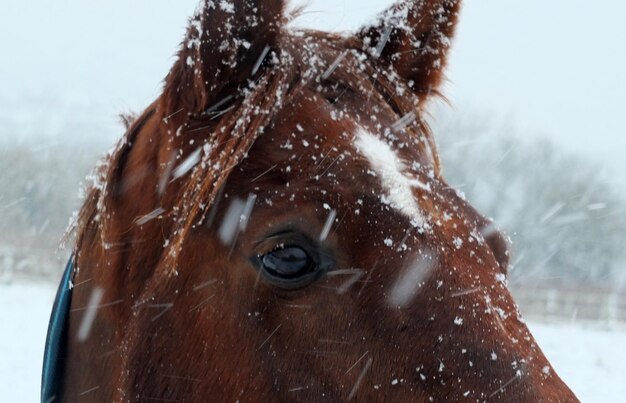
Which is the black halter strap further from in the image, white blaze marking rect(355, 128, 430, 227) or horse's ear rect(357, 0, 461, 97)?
horse's ear rect(357, 0, 461, 97)

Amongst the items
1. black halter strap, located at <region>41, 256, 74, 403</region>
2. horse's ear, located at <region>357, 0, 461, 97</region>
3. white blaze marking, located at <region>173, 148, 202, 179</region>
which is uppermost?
horse's ear, located at <region>357, 0, 461, 97</region>

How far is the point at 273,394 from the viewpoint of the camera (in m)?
1.64

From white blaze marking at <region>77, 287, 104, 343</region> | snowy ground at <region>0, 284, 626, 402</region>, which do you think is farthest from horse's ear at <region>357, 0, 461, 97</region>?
snowy ground at <region>0, 284, 626, 402</region>

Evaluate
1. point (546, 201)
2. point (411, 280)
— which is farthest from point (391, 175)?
point (546, 201)

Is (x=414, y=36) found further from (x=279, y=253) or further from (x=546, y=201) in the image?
(x=546, y=201)

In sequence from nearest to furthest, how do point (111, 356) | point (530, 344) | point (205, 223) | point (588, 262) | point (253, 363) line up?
point (530, 344) → point (253, 363) → point (205, 223) → point (111, 356) → point (588, 262)

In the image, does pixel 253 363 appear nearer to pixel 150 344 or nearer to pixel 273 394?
pixel 273 394

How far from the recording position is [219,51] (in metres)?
1.79

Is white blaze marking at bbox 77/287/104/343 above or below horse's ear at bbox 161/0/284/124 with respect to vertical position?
below

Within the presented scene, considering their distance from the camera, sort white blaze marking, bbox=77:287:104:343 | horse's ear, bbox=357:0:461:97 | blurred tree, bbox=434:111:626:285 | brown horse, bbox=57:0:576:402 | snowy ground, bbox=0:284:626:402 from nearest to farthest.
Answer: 1. brown horse, bbox=57:0:576:402
2. white blaze marking, bbox=77:287:104:343
3. horse's ear, bbox=357:0:461:97
4. snowy ground, bbox=0:284:626:402
5. blurred tree, bbox=434:111:626:285

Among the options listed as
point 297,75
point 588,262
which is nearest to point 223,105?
point 297,75

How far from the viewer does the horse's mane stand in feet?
Result: 5.77

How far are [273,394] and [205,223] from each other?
19.5 inches

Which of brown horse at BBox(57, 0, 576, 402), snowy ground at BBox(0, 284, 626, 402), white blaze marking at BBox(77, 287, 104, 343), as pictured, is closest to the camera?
brown horse at BBox(57, 0, 576, 402)
